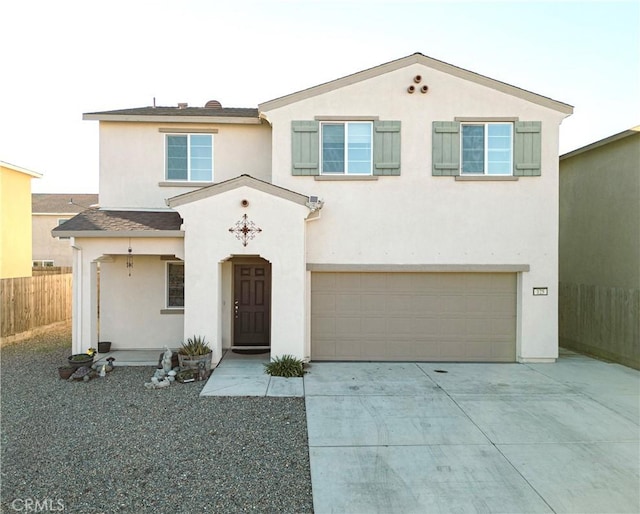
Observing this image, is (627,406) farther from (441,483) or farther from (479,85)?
(479,85)

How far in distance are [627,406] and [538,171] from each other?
527cm

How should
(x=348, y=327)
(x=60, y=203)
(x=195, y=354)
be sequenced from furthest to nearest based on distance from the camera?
(x=60, y=203), (x=348, y=327), (x=195, y=354)

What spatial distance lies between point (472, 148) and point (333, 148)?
3357 millimetres

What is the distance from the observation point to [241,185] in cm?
845

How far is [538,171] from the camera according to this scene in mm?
9273

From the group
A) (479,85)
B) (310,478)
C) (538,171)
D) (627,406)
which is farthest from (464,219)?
(310,478)

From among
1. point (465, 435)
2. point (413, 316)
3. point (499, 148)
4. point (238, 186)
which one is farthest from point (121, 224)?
point (499, 148)

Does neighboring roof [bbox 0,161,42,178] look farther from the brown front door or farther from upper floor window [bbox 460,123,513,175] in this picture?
upper floor window [bbox 460,123,513,175]

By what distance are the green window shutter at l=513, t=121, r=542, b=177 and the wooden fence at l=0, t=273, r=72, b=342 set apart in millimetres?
14091

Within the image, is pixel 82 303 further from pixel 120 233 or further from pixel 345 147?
pixel 345 147

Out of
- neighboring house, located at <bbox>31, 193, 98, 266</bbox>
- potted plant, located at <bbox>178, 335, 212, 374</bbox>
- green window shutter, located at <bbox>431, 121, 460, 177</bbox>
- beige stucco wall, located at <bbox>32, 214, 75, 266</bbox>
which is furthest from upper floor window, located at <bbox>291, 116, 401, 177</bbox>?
beige stucco wall, located at <bbox>32, 214, 75, 266</bbox>

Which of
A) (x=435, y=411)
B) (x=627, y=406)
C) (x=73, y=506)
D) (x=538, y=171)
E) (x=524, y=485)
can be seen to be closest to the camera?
(x=73, y=506)

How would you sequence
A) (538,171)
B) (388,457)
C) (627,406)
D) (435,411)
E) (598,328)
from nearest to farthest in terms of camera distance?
(388,457)
(435,411)
(627,406)
(538,171)
(598,328)

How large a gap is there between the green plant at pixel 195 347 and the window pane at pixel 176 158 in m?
4.40
